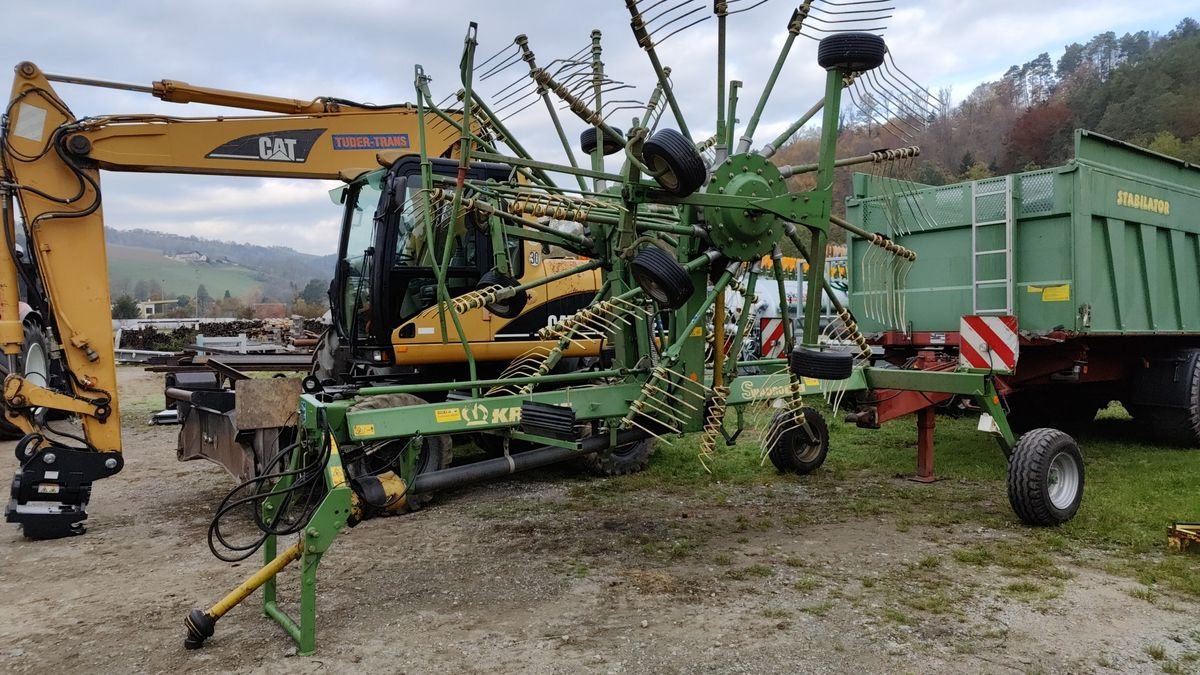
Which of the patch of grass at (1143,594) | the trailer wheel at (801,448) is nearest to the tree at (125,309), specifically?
the trailer wheel at (801,448)

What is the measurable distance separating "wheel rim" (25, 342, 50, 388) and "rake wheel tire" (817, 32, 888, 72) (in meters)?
6.14

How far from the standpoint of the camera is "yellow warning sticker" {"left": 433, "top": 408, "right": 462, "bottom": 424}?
14.6ft

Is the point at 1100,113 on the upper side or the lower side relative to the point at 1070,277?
upper

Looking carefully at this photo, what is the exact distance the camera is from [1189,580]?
4461 millimetres

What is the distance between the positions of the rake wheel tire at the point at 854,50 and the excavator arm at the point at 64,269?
4.84 metres

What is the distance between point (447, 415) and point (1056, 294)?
5534 mm

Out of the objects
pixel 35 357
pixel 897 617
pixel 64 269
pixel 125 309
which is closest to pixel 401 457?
pixel 64 269

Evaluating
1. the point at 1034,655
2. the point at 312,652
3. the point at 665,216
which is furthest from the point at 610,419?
the point at 1034,655

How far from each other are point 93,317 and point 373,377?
2013mm

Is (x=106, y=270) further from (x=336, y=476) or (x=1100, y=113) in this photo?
(x=1100, y=113)

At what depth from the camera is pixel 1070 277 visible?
715cm

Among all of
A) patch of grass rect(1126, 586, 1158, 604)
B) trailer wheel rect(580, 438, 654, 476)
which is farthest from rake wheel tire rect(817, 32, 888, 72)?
trailer wheel rect(580, 438, 654, 476)

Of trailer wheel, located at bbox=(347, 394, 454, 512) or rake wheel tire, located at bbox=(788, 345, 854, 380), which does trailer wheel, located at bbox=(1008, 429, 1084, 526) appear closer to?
rake wheel tire, located at bbox=(788, 345, 854, 380)

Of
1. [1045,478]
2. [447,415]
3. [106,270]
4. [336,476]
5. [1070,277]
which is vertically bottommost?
[1045,478]
